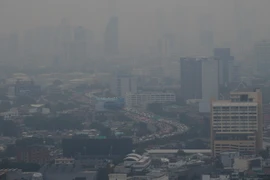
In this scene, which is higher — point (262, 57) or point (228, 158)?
point (262, 57)

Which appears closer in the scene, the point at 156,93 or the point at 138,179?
the point at 138,179

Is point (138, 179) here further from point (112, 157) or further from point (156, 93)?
point (156, 93)

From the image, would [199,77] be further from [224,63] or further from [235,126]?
[235,126]

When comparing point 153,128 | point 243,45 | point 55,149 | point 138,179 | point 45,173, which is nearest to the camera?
point 138,179

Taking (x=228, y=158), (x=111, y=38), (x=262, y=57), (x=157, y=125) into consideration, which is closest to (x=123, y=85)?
(x=111, y=38)

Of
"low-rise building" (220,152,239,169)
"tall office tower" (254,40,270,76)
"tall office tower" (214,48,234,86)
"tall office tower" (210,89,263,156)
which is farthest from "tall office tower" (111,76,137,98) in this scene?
"low-rise building" (220,152,239,169)

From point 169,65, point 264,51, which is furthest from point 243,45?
point 169,65

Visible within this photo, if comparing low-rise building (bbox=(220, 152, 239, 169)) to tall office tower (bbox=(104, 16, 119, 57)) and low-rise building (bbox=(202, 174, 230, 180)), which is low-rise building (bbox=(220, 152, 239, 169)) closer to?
low-rise building (bbox=(202, 174, 230, 180))
